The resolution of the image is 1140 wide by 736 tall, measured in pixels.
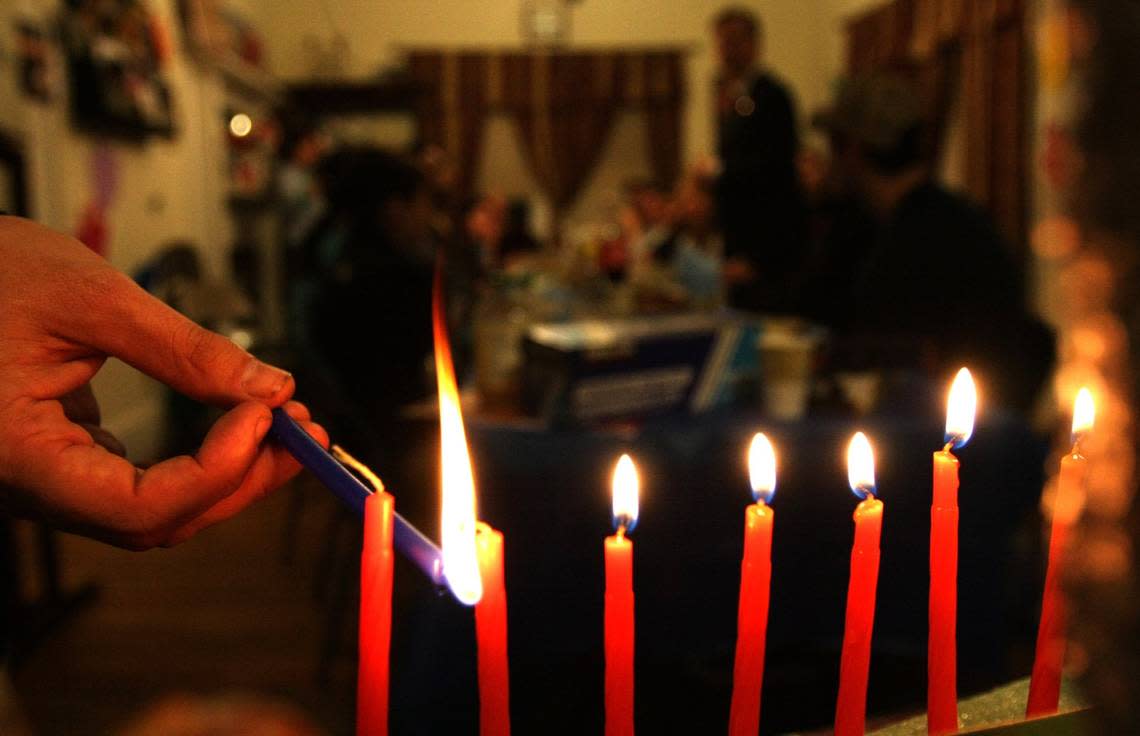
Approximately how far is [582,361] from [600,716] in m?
0.76

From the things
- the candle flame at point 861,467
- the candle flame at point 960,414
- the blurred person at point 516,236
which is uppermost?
the candle flame at point 960,414

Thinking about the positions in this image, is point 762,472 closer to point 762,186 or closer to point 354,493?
point 354,493

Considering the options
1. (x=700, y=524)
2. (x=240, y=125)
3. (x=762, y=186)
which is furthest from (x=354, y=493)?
(x=240, y=125)

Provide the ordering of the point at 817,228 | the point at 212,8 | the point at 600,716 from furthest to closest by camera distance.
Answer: the point at 212,8 → the point at 817,228 → the point at 600,716

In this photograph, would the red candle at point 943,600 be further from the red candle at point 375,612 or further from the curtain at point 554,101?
the curtain at point 554,101

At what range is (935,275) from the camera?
96.5 inches

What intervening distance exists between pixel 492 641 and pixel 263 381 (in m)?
0.18

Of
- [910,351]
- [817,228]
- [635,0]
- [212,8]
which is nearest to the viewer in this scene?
[910,351]

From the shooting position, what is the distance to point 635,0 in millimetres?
8500

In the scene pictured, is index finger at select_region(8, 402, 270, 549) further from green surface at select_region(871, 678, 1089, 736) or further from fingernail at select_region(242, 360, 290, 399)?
green surface at select_region(871, 678, 1089, 736)

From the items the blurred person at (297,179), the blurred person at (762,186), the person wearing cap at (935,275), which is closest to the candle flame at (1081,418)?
→ the person wearing cap at (935,275)

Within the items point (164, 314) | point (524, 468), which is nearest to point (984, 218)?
point (524, 468)

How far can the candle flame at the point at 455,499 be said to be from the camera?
287mm

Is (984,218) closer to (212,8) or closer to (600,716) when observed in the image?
(600,716)
